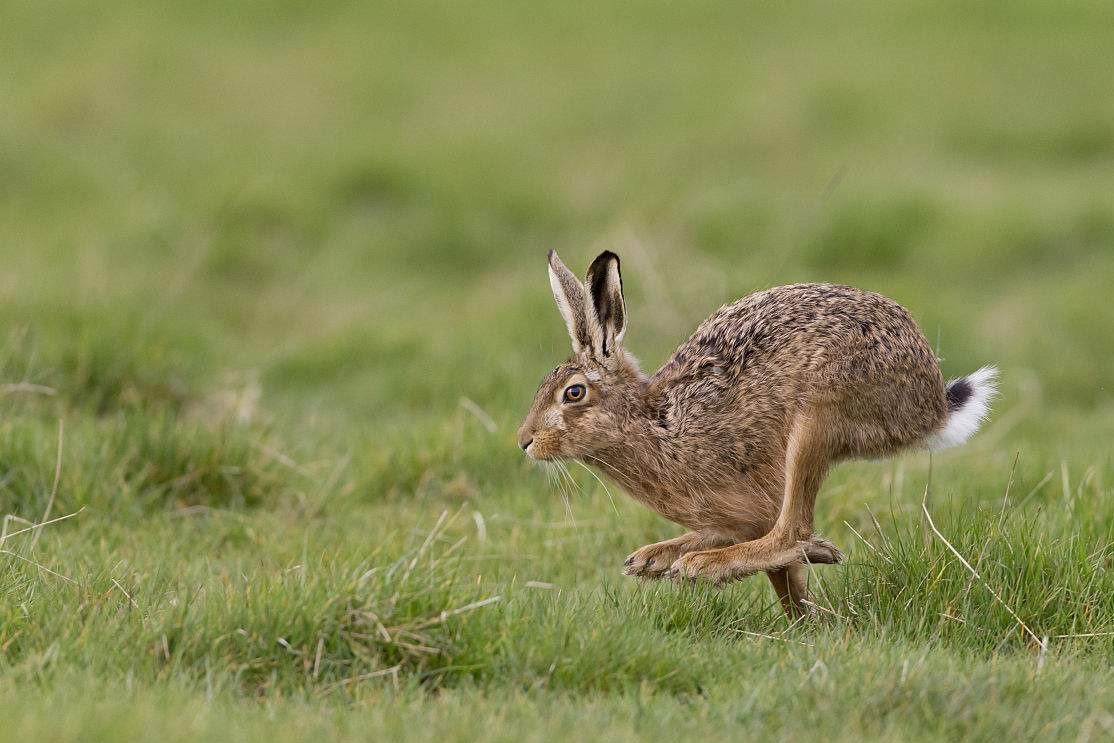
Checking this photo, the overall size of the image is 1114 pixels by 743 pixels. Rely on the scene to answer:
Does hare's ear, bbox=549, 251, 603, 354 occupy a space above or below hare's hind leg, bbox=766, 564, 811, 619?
above

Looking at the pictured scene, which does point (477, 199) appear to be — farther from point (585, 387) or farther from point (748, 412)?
point (748, 412)

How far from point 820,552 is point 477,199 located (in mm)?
8367

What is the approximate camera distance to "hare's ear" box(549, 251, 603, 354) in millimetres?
5188

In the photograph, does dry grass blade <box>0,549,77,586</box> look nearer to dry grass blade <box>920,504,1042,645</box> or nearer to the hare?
the hare

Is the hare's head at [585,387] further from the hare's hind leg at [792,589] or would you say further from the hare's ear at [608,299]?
the hare's hind leg at [792,589]

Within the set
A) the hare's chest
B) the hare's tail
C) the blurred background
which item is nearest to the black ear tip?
the hare's chest

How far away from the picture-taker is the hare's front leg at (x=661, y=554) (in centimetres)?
505

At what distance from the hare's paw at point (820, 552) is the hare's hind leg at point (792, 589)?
0.13 metres

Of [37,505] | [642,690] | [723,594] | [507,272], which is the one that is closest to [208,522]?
[37,505]

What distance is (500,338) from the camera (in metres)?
9.59

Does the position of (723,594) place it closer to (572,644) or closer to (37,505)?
(572,644)

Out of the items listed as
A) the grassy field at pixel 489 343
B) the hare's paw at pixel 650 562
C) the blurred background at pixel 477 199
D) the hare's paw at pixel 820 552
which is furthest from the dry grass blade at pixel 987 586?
the blurred background at pixel 477 199

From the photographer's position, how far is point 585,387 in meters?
5.28

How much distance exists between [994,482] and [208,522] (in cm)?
339
